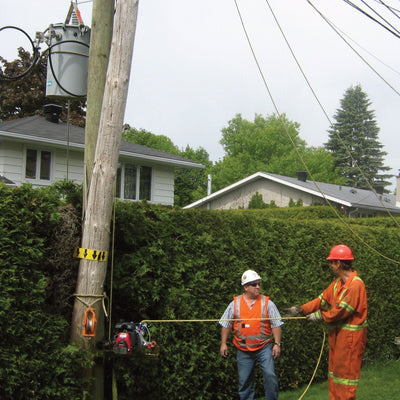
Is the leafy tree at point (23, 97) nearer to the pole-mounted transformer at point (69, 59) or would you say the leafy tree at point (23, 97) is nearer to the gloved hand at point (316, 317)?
the pole-mounted transformer at point (69, 59)

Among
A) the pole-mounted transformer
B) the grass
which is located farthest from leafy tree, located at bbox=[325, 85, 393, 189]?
the pole-mounted transformer

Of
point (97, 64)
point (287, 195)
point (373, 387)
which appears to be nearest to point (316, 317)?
point (373, 387)

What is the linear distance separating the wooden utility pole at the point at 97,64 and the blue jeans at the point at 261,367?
278 cm

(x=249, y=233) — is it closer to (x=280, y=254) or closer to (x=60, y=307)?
(x=280, y=254)

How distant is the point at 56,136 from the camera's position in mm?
20547

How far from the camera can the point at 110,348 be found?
18.2ft

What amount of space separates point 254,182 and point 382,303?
26.8 metres

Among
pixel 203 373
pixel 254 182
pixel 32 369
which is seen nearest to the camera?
pixel 32 369

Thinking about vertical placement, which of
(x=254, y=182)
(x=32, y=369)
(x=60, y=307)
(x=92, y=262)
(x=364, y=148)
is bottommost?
(x=32, y=369)

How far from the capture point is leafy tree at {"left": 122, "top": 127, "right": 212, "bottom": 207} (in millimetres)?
63125

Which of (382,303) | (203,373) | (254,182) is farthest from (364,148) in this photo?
(203,373)

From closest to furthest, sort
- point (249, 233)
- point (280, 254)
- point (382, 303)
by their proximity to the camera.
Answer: point (249, 233) → point (280, 254) → point (382, 303)

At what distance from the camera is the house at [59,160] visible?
64.4ft

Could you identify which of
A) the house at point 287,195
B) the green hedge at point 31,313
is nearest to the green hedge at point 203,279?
the green hedge at point 31,313
